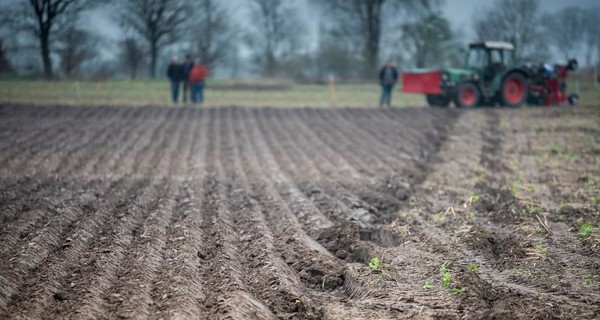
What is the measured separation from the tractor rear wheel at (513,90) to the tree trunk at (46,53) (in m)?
16.4

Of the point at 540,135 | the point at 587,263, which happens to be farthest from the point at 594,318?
the point at 540,135

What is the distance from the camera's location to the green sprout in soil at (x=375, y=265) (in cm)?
529

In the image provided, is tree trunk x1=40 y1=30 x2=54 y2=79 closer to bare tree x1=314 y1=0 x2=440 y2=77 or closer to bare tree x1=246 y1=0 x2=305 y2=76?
bare tree x1=314 y1=0 x2=440 y2=77

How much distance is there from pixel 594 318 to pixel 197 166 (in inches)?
288

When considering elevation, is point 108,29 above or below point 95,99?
above

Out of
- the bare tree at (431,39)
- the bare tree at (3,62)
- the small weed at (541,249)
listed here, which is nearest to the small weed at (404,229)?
the small weed at (541,249)

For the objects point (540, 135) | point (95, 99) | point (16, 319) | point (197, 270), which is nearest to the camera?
point (16, 319)

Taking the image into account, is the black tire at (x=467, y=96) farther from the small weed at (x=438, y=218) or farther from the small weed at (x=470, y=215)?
Answer: the small weed at (x=438, y=218)

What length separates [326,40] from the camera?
5147cm

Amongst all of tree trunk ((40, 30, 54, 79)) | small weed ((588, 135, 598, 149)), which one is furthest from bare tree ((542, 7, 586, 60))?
small weed ((588, 135, 598, 149))

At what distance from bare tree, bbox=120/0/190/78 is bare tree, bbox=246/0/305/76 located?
12.9 meters

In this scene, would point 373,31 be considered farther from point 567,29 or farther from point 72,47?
point 72,47

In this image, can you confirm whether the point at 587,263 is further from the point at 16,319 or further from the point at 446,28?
the point at 446,28

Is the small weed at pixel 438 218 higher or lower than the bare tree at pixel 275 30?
lower
